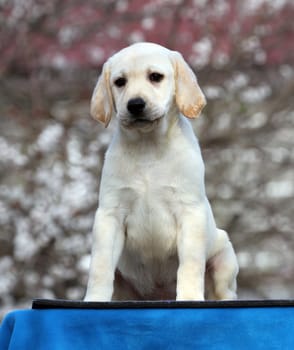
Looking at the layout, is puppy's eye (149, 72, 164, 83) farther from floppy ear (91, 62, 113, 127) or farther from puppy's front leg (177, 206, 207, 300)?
puppy's front leg (177, 206, 207, 300)

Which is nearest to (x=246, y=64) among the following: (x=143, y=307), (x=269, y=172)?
(x=269, y=172)

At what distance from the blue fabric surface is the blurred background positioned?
4.89m

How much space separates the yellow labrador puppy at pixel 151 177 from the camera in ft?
9.91

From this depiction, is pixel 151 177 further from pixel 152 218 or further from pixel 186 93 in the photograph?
pixel 186 93

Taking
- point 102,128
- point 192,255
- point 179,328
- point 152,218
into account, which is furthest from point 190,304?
point 102,128

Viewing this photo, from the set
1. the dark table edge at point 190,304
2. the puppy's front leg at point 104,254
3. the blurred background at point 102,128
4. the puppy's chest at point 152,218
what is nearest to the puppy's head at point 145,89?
the puppy's chest at point 152,218

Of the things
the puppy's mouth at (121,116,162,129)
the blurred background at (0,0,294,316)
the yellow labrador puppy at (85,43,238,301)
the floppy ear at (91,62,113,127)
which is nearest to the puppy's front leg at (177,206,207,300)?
the yellow labrador puppy at (85,43,238,301)

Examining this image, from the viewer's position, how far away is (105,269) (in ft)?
9.93

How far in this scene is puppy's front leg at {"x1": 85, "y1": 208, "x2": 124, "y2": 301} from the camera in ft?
9.89

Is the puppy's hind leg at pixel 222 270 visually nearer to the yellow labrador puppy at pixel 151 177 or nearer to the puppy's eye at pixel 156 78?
the yellow labrador puppy at pixel 151 177

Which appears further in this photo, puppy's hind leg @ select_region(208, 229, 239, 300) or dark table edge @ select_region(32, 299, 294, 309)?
puppy's hind leg @ select_region(208, 229, 239, 300)

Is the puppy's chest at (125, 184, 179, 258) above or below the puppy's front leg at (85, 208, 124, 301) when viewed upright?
above

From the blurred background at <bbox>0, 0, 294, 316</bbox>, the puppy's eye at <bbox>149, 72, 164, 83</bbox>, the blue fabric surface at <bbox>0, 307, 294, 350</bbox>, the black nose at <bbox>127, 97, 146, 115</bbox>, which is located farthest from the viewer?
the blurred background at <bbox>0, 0, 294, 316</bbox>

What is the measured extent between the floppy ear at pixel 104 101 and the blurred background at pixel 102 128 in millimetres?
4321
